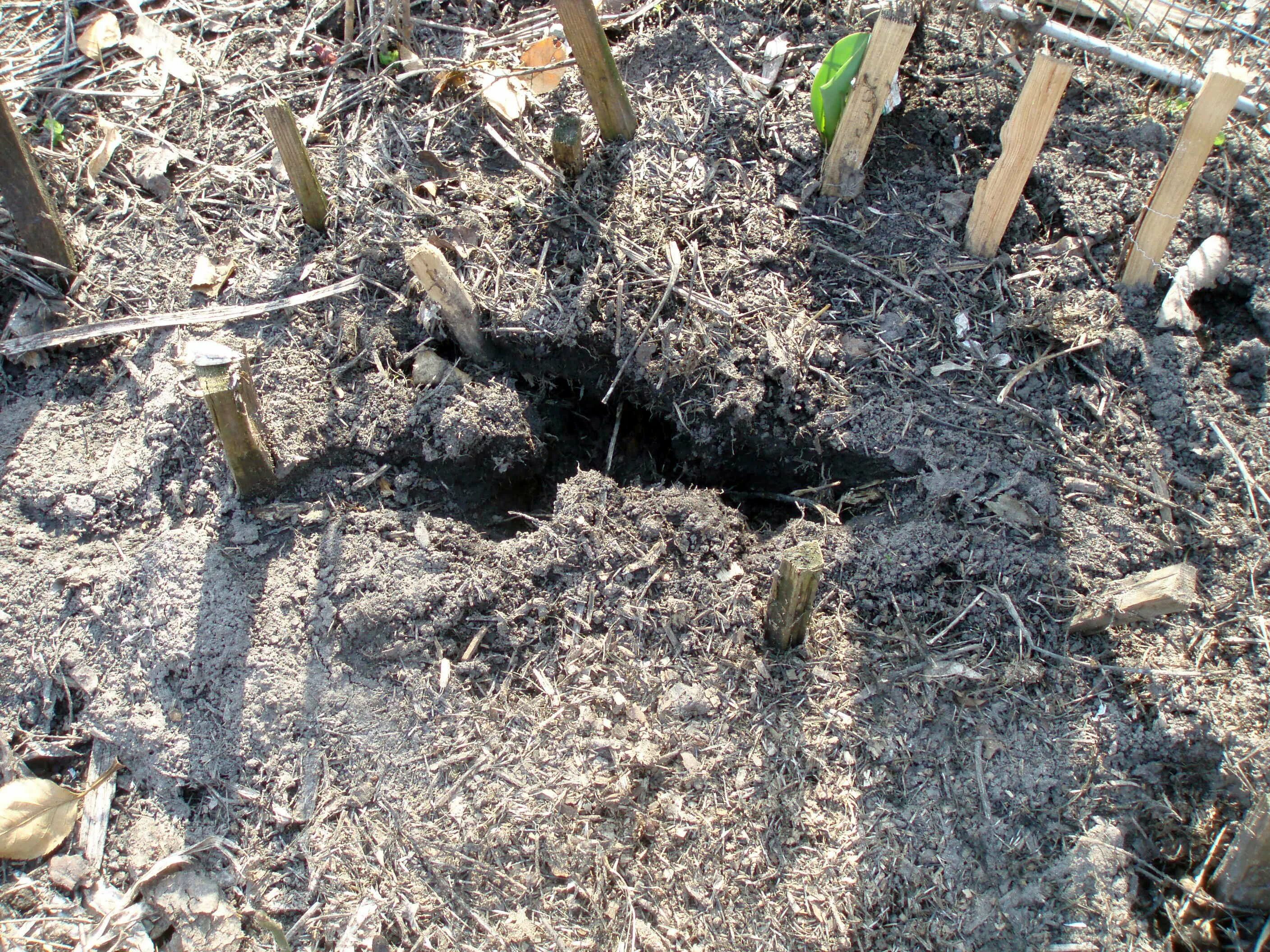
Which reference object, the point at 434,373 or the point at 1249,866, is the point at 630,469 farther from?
the point at 1249,866

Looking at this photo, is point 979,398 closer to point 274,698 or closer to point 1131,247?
point 1131,247

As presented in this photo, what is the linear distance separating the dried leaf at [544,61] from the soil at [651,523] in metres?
0.05

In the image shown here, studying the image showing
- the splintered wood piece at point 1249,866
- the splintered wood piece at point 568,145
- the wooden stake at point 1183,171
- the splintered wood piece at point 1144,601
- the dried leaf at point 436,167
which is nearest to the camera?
the splintered wood piece at point 1249,866

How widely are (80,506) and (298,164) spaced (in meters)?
1.07

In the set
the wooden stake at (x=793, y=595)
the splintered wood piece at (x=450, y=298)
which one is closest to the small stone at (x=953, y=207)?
the wooden stake at (x=793, y=595)

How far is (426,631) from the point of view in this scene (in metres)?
1.93

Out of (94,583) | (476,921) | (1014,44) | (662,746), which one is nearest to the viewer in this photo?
(476,921)

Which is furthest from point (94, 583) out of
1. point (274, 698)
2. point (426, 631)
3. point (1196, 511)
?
point (1196, 511)

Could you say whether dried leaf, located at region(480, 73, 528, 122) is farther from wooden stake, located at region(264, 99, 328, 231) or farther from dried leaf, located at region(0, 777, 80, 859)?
dried leaf, located at region(0, 777, 80, 859)

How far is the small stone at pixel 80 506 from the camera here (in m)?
2.08

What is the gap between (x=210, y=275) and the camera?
7.70ft

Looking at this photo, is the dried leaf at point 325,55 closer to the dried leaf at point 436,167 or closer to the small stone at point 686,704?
the dried leaf at point 436,167

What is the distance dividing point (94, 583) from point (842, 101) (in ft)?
7.82

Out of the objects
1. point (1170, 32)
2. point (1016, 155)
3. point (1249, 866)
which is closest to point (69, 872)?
point (1249, 866)
